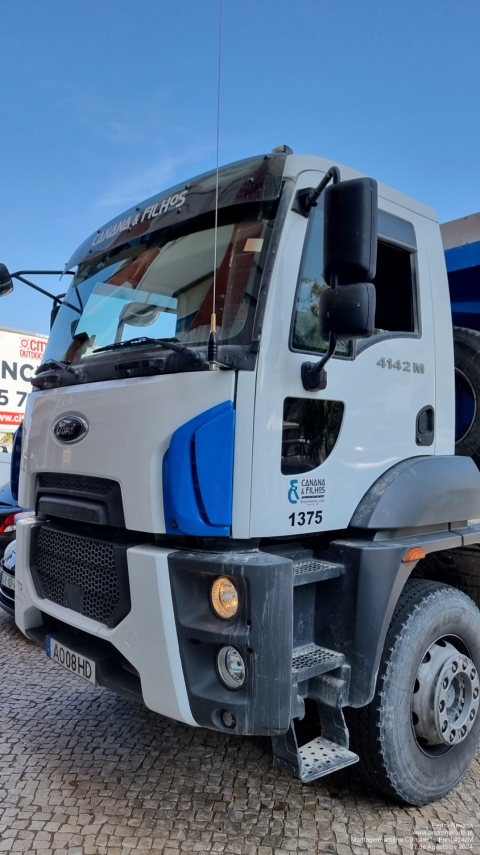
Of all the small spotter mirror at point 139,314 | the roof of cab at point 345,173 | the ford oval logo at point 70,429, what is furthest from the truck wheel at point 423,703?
the roof of cab at point 345,173

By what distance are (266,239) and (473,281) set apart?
6.24 ft

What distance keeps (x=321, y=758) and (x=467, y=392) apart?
2168 mm

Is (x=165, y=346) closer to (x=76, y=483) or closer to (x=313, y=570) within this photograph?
(x=76, y=483)

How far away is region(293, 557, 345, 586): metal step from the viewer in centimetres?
236

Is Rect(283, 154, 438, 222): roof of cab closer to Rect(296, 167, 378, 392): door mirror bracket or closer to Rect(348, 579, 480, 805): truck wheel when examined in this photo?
Rect(296, 167, 378, 392): door mirror bracket

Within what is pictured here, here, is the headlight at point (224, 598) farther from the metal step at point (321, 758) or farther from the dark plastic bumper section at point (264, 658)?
the metal step at point (321, 758)

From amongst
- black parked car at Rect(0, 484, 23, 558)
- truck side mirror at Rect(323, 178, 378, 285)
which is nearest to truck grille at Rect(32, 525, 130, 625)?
truck side mirror at Rect(323, 178, 378, 285)

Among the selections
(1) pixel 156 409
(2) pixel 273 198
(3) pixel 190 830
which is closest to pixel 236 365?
(1) pixel 156 409

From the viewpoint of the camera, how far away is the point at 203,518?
224 centimetres

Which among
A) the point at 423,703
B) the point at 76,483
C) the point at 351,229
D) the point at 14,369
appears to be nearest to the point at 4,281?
the point at 76,483

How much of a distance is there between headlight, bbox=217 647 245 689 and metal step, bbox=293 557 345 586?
34 centimetres

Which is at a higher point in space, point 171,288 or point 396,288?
point 396,288

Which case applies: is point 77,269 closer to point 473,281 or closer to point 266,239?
point 266,239

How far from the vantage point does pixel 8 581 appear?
16.2 ft
